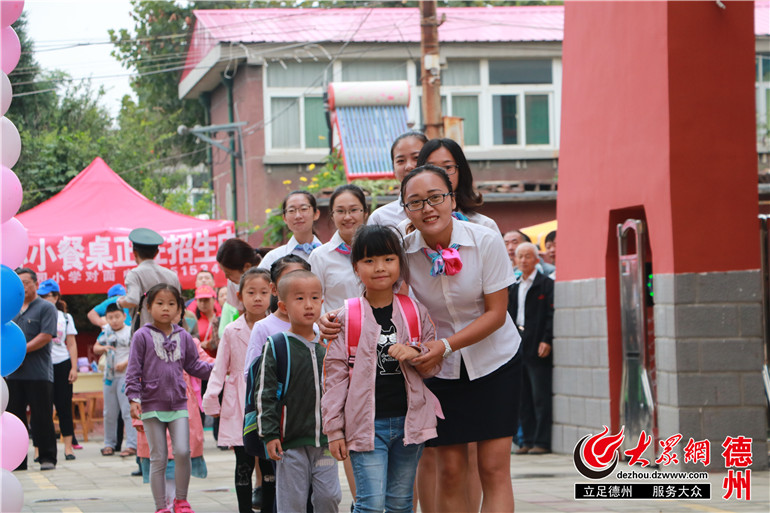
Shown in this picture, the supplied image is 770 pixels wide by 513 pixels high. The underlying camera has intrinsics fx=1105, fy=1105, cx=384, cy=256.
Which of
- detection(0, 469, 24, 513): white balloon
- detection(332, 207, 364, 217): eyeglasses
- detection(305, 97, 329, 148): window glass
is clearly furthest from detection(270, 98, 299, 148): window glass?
detection(0, 469, 24, 513): white balloon

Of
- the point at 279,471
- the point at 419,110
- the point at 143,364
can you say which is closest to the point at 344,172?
the point at 419,110

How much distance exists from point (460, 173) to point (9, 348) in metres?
2.52

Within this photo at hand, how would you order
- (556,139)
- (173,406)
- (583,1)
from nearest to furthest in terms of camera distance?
(173,406), (583,1), (556,139)

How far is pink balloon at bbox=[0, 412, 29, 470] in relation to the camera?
464cm

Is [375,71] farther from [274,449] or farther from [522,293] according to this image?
[274,449]

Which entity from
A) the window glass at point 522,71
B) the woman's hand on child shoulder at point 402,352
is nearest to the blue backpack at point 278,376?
the woman's hand on child shoulder at point 402,352

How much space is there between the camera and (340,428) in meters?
4.89

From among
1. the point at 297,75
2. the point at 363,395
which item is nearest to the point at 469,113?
the point at 297,75

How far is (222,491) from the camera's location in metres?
9.15

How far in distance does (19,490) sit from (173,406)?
309 cm

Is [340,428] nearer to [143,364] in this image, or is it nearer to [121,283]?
[143,364]

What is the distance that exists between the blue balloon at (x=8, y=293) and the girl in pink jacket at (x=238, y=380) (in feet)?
8.69

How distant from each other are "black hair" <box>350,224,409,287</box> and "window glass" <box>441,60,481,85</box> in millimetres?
20216

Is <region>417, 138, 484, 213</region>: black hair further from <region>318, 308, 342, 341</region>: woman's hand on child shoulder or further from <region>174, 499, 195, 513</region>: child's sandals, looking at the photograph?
<region>174, 499, 195, 513</region>: child's sandals
